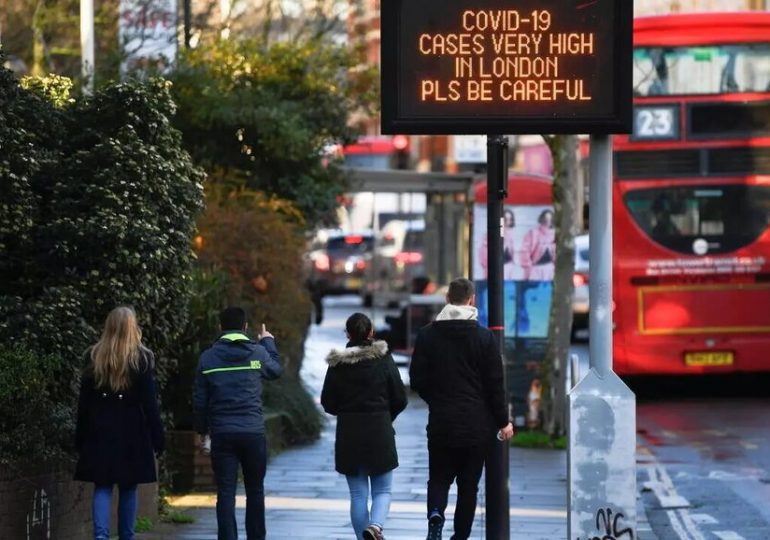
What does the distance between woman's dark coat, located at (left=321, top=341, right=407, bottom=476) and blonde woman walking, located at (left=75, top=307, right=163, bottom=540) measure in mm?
1165

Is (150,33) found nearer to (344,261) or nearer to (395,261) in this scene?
(395,261)

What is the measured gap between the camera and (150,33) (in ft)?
74.2

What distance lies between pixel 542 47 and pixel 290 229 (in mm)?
9470

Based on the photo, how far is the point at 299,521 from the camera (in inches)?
504

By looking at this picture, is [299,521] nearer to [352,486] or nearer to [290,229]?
[352,486]

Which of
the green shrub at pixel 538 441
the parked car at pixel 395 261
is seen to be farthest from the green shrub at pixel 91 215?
the parked car at pixel 395 261

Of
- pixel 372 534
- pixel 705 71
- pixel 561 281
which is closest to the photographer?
pixel 372 534

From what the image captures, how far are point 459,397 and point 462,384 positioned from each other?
0.27ft

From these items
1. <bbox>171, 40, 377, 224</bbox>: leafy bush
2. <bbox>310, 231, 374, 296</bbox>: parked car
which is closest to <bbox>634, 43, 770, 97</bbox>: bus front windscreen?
<bbox>171, 40, 377, 224</bbox>: leafy bush

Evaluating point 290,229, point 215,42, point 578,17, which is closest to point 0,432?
point 578,17

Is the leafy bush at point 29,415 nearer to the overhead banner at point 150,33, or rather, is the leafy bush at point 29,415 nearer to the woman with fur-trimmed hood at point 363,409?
the woman with fur-trimmed hood at point 363,409

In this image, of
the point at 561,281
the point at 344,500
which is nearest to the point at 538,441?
the point at 561,281

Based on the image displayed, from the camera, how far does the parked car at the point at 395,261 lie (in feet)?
143

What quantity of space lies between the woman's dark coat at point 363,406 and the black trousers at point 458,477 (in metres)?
0.28
